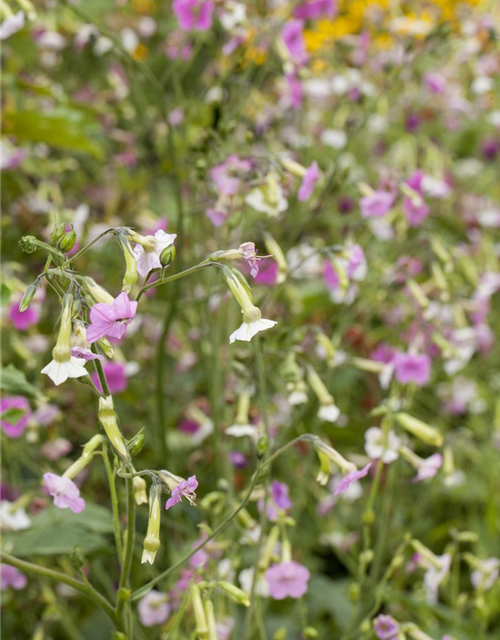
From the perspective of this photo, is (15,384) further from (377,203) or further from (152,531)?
(377,203)

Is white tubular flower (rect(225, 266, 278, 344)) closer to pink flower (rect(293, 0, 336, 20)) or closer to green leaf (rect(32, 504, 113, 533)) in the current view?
green leaf (rect(32, 504, 113, 533))

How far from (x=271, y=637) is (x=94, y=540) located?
466 mm

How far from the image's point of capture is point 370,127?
297 centimetres

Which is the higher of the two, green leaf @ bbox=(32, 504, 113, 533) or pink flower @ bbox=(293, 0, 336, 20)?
pink flower @ bbox=(293, 0, 336, 20)

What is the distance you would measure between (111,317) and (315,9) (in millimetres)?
1348

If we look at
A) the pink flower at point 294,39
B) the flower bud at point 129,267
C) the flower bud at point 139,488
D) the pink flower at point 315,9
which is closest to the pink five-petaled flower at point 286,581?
the flower bud at point 139,488

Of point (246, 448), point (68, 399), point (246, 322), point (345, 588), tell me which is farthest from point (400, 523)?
point (246, 322)

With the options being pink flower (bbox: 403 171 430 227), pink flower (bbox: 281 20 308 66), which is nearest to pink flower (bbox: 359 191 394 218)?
pink flower (bbox: 403 171 430 227)

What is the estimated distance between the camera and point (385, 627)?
113 centimetres

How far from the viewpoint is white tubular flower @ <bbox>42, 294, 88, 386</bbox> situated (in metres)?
0.72

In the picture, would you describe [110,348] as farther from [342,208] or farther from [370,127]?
[370,127]

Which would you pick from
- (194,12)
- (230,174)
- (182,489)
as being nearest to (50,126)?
(194,12)

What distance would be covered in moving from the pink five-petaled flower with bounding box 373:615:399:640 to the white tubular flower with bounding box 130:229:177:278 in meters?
0.60

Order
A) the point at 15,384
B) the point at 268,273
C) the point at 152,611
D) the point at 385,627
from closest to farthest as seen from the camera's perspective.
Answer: the point at 15,384 < the point at 385,627 < the point at 152,611 < the point at 268,273
